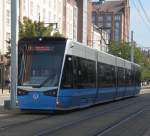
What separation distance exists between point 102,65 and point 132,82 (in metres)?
15.7

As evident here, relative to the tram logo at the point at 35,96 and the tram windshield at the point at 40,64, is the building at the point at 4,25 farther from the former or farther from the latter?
the tram logo at the point at 35,96

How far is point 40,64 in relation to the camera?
25.0 meters

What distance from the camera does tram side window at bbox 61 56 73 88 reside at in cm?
2482

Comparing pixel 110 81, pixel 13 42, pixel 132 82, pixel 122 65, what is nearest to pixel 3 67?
pixel 132 82

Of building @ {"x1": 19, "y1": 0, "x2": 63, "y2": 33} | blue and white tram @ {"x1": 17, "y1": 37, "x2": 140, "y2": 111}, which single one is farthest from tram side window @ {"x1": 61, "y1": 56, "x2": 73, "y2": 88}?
building @ {"x1": 19, "y1": 0, "x2": 63, "y2": 33}

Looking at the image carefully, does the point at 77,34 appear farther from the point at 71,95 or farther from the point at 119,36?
the point at 71,95

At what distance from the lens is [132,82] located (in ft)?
160

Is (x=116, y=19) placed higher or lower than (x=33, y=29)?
higher

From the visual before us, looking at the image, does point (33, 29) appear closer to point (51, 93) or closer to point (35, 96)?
point (35, 96)

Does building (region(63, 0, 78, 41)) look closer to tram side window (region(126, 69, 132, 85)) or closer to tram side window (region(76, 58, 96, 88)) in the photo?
tram side window (region(126, 69, 132, 85))

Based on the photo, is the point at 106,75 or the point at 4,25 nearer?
the point at 106,75

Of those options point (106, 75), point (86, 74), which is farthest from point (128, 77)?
point (86, 74)

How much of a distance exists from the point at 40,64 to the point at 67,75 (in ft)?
3.99

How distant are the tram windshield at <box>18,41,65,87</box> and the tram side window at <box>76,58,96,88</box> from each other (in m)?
1.99
